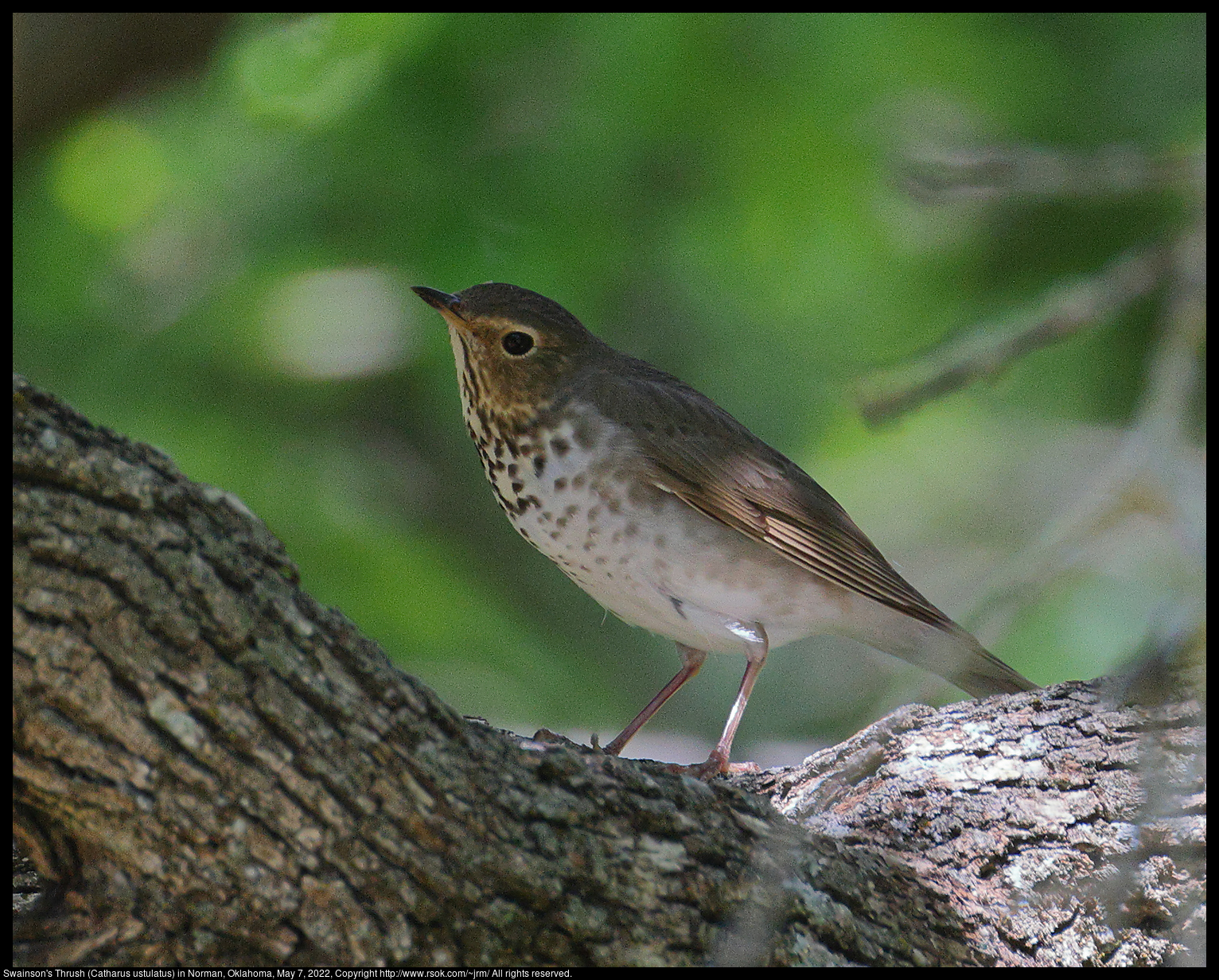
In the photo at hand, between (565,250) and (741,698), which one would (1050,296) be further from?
(565,250)

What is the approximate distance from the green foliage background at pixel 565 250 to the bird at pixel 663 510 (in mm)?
727

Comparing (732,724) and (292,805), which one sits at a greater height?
(732,724)

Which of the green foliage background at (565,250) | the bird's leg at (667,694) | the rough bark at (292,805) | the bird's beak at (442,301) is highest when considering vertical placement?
the green foliage background at (565,250)

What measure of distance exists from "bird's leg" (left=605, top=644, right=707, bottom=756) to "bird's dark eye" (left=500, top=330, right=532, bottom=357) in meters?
1.15

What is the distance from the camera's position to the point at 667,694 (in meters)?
3.90

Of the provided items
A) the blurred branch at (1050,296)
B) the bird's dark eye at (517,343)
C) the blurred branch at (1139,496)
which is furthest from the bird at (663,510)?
the blurred branch at (1139,496)

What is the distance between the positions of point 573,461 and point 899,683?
204 centimetres

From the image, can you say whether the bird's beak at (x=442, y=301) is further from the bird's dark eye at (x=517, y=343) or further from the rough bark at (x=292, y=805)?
the rough bark at (x=292, y=805)

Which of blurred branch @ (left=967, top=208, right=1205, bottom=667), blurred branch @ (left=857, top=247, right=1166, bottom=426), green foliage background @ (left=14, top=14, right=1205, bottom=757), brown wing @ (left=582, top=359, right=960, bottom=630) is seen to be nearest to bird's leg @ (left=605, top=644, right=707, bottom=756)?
brown wing @ (left=582, top=359, right=960, bottom=630)

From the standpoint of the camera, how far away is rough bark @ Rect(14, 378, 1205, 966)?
181cm

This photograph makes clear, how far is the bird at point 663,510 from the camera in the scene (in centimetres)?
350

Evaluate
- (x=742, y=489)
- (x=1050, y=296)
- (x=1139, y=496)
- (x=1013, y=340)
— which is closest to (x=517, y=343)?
(x=742, y=489)

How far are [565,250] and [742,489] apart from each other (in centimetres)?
160

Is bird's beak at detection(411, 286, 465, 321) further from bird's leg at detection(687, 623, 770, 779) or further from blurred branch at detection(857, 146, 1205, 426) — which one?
blurred branch at detection(857, 146, 1205, 426)
